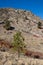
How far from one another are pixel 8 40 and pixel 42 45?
1430cm

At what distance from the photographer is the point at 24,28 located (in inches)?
4146

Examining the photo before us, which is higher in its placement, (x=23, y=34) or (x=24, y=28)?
(x=24, y=28)

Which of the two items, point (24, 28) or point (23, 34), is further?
point (24, 28)

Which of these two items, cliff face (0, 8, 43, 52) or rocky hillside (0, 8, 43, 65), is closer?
rocky hillside (0, 8, 43, 65)

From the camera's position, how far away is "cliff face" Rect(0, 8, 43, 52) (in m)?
81.1

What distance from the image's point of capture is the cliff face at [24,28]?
8106 centimetres

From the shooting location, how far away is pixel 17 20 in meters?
116

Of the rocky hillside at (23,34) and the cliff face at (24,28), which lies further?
the cliff face at (24,28)

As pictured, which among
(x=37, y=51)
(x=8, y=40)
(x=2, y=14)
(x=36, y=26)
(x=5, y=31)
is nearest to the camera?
(x=37, y=51)

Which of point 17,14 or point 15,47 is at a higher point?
point 17,14

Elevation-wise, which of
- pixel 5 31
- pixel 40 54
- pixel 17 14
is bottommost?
pixel 40 54

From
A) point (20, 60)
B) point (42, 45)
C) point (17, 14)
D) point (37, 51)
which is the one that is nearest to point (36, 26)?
point (17, 14)

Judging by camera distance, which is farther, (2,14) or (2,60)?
(2,14)

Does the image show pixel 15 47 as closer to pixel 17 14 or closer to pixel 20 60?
pixel 20 60
